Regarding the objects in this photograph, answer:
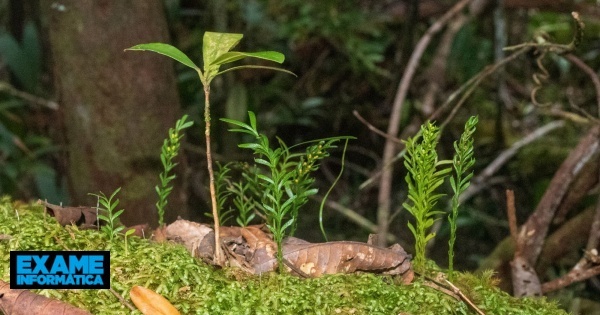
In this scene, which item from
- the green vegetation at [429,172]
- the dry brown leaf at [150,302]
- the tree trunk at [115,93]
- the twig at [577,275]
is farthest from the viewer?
the tree trunk at [115,93]

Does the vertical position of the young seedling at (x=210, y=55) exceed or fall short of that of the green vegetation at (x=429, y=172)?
it exceeds it

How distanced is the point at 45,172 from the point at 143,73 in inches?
63.1

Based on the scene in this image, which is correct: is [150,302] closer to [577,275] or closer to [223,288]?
[223,288]

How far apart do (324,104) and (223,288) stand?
3147 millimetres

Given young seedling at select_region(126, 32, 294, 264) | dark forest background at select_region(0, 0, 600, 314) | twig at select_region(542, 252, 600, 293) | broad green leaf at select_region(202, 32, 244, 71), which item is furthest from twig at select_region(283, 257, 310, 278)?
dark forest background at select_region(0, 0, 600, 314)

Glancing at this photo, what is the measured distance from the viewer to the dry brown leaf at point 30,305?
0.94m

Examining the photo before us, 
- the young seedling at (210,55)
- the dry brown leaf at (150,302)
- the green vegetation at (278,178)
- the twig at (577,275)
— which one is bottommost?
the twig at (577,275)

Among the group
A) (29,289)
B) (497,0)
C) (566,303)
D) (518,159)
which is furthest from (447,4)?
(29,289)

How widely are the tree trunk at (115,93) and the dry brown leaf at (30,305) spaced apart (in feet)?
3.94

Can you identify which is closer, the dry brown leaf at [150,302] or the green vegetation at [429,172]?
the dry brown leaf at [150,302]

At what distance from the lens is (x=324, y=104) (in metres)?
4.10

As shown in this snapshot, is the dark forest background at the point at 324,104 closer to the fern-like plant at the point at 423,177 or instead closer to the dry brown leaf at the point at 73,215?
the dry brown leaf at the point at 73,215

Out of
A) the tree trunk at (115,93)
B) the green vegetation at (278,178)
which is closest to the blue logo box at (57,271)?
the green vegetation at (278,178)

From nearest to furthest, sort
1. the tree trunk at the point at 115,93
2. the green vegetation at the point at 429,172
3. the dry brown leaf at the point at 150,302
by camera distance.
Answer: the dry brown leaf at the point at 150,302 < the green vegetation at the point at 429,172 < the tree trunk at the point at 115,93
